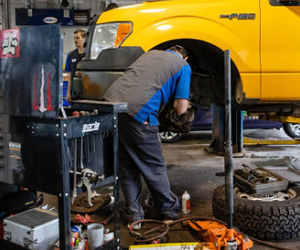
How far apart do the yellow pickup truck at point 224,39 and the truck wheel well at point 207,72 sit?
0.02m

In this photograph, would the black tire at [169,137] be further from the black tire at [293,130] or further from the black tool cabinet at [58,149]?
the black tool cabinet at [58,149]

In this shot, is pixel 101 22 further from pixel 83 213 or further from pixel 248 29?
pixel 83 213

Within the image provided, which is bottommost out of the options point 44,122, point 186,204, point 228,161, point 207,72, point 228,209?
point 186,204

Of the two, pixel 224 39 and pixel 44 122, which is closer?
pixel 44 122

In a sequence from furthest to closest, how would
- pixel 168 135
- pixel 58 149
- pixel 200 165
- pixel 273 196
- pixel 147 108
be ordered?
pixel 168 135 → pixel 200 165 → pixel 273 196 → pixel 147 108 → pixel 58 149

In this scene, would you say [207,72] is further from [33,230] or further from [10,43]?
[33,230]

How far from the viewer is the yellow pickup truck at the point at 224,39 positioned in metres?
3.05

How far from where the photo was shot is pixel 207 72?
3619 mm

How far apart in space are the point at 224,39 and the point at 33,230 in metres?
2.16

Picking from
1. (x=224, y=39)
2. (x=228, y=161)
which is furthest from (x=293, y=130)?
(x=228, y=161)

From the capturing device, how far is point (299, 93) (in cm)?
319

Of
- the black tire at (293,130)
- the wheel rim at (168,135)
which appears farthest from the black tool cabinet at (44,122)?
the black tire at (293,130)

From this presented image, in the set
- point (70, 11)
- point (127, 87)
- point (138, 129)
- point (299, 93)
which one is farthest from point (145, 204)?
point (70, 11)

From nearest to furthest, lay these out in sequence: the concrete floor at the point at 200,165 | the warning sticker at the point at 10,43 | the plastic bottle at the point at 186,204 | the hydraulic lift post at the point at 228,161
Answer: the warning sticker at the point at 10,43 < the hydraulic lift post at the point at 228,161 < the concrete floor at the point at 200,165 < the plastic bottle at the point at 186,204
